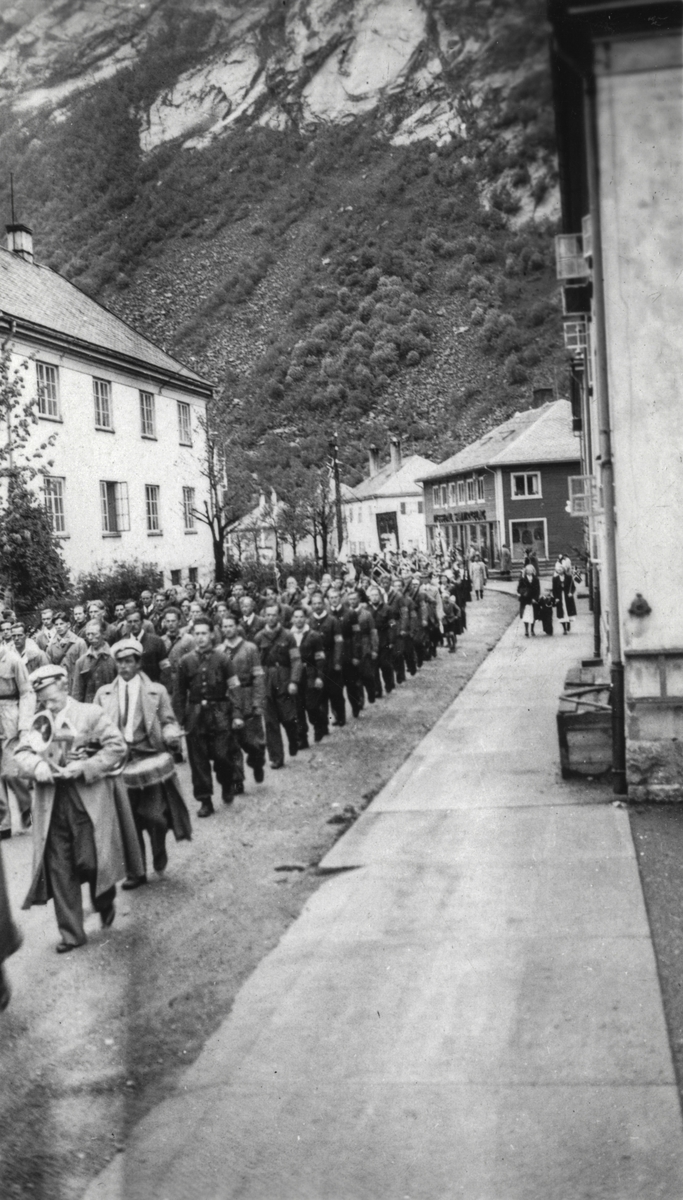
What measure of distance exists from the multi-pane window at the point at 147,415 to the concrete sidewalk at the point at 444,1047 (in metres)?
19.3

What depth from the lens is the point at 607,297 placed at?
33.9 feet

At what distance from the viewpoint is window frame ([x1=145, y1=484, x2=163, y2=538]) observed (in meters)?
29.3

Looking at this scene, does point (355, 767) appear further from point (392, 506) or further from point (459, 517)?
point (392, 506)

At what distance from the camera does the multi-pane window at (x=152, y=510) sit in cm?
2923

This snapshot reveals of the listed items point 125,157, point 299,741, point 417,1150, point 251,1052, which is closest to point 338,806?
point 299,741

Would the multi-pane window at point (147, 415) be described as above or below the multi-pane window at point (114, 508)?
above

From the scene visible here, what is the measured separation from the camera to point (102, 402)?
874 inches

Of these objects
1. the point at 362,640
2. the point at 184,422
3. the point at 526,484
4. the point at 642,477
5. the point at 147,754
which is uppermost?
the point at 184,422

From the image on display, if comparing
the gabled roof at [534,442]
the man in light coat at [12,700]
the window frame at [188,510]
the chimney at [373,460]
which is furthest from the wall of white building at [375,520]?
the man in light coat at [12,700]

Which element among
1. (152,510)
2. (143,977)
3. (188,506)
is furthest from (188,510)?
(143,977)

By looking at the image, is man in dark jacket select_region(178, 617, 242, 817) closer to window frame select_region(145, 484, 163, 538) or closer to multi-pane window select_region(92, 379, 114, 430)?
multi-pane window select_region(92, 379, 114, 430)

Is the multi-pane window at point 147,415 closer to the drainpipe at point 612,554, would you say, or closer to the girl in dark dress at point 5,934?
A: the drainpipe at point 612,554

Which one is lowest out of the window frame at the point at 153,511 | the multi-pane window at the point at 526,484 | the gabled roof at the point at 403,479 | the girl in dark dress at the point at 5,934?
the girl in dark dress at the point at 5,934

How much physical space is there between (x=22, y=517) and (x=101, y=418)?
11.4 ft
